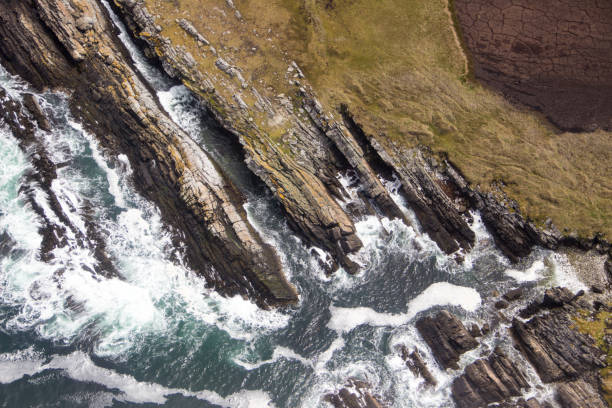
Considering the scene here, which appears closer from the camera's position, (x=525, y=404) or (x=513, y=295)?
(x=525, y=404)

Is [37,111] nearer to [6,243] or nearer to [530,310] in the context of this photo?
[6,243]

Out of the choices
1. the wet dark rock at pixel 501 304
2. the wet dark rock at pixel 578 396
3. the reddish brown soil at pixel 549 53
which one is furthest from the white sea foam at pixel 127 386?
the reddish brown soil at pixel 549 53

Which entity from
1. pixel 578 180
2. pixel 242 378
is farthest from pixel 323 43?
pixel 242 378

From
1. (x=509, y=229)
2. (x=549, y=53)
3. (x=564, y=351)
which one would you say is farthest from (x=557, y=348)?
(x=549, y=53)

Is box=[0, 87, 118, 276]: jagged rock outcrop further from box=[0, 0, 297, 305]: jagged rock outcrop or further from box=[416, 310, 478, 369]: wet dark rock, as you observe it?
box=[416, 310, 478, 369]: wet dark rock

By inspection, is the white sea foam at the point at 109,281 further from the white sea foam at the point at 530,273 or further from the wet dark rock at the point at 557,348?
the white sea foam at the point at 530,273
